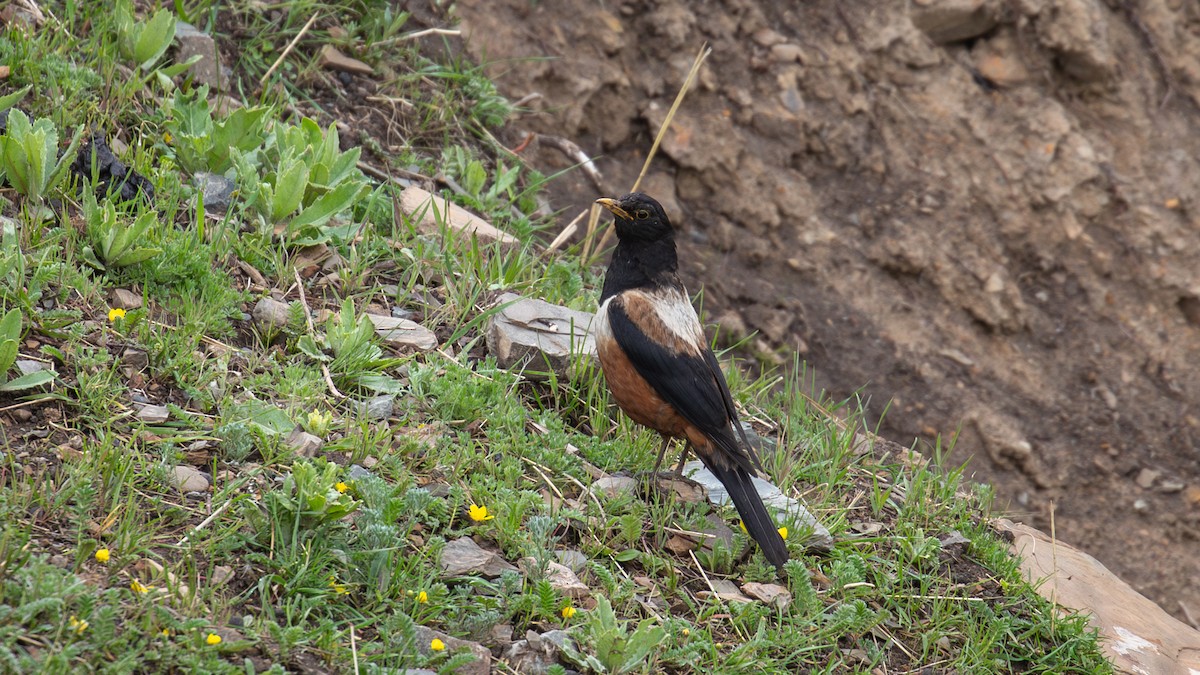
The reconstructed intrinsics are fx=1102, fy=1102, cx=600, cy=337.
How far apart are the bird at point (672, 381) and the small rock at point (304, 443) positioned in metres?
1.34

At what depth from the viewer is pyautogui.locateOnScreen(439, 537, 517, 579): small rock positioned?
3.78 m

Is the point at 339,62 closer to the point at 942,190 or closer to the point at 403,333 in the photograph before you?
the point at 403,333

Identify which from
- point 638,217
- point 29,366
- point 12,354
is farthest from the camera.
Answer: point 638,217

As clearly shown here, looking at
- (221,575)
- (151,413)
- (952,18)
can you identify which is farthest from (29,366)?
(952,18)

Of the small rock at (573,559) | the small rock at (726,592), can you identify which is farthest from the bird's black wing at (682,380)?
the small rock at (573,559)

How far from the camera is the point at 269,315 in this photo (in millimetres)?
4711

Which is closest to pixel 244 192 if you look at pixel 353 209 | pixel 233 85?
pixel 353 209

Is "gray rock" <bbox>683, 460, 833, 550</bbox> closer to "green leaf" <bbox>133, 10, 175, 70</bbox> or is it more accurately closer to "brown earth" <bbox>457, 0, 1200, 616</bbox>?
"brown earth" <bbox>457, 0, 1200, 616</bbox>

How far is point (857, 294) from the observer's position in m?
7.66

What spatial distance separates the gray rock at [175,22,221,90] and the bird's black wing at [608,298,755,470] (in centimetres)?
285

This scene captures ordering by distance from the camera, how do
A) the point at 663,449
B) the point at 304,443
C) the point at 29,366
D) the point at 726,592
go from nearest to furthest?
the point at 29,366 → the point at 304,443 → the point at 726,592 → the point at 663,449

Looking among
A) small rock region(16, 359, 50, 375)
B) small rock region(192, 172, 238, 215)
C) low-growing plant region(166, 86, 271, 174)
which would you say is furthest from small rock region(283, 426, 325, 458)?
low-growing plant region(166, 86, 271, 174)

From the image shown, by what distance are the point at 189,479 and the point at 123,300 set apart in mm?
1124

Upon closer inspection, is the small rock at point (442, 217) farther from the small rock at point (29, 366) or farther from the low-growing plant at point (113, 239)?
the small rock at point (29, 366)
